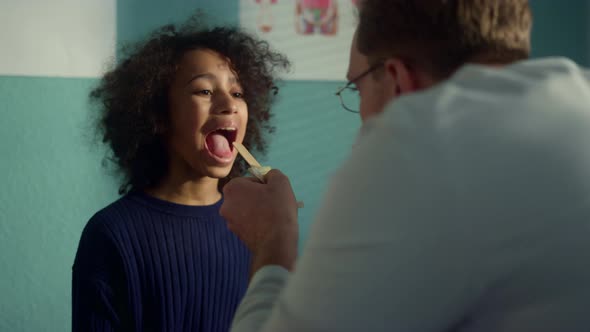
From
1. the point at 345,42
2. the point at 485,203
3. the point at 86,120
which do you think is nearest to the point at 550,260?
the point at 485,203

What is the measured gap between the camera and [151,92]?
4.29ft

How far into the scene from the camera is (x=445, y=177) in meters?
0.41

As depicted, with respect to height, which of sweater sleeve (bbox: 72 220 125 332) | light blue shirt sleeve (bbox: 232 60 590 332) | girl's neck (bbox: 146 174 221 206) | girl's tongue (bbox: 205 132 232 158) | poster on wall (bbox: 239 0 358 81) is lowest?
sweater sleeve (bbox: 72 220 125 332)

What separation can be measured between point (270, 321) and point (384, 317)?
99 millimetres

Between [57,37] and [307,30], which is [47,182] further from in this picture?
[307,30]

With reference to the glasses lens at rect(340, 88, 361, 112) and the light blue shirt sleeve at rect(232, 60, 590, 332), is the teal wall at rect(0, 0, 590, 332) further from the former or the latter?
the light blue shirt sleeve at rect(232, 60, 590, 332)

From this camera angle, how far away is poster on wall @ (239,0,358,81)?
1.93m

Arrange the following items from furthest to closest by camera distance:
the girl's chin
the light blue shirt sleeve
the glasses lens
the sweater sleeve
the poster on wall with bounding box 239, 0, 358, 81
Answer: the glasses lens < the poster on wall with bounding box 239, 0, 358, 81 < the girl's chin < the sweater sleeve < the light blue shirt sleeve

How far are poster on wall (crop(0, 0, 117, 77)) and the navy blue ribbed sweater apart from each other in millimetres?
709

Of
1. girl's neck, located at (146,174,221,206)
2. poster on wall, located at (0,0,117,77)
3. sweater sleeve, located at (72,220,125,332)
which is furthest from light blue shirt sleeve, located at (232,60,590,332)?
poster on wall, located at (0,0,117,77)

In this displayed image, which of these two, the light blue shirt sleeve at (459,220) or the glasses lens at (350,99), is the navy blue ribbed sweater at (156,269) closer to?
the light blue shirt sleeve at (459,220)

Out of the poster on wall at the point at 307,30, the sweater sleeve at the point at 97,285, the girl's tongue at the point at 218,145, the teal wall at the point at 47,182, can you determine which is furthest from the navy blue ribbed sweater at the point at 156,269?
the poster on wall at the point at 307,30

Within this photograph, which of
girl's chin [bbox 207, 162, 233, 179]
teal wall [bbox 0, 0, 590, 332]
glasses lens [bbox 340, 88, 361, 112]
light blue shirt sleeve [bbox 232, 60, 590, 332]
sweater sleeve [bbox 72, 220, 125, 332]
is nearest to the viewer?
light blue shirt sleeve [bbox 232, 60, 590, 332]

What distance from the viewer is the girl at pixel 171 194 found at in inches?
42.7
